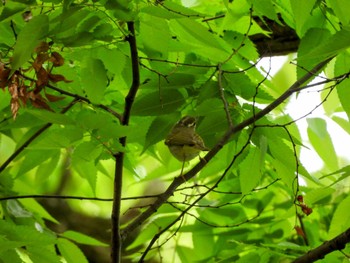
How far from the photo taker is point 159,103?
2.54 feet

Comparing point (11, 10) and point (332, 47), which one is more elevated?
point (11, 10)

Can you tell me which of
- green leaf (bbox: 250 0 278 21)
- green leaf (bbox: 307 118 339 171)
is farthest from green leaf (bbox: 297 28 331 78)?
green leaf (bbox: 307 118 339 171)

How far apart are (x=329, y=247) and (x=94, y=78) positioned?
1.06ft

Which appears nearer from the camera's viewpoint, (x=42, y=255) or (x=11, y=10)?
(x=11, y=10)

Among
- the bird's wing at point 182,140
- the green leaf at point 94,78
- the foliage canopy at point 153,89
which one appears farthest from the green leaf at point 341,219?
the green leaf at point 94,78

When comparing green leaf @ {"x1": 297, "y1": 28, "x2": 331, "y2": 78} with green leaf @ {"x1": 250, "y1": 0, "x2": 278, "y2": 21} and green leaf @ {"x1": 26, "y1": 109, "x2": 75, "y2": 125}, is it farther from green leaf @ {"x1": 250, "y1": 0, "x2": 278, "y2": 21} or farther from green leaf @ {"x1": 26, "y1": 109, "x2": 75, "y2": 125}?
green leaf @ {"x1": 26, "y1": 109, "x2": 75, "y2": 125}

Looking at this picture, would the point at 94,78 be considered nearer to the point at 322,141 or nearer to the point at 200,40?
the point at 200,40

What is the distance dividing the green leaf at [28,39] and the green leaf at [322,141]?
62 centimetres

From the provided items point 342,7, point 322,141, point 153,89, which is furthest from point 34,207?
point 342,7

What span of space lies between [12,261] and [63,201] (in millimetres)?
1380

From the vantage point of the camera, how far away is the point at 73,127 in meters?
0.72

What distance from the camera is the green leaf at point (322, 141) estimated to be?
3.68ft

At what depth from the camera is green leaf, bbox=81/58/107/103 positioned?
2.40 feet

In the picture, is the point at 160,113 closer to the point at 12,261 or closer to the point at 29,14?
the point at 12,261
